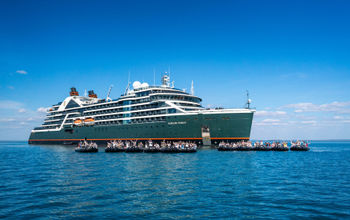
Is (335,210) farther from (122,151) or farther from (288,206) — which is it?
(122,151)

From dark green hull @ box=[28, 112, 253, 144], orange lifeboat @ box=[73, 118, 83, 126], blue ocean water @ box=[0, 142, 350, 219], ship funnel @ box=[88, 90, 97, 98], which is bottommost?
blue ocean water @ box=[0, 142, 350, 219]

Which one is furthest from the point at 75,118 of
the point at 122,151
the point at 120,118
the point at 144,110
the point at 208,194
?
the point at 208,194

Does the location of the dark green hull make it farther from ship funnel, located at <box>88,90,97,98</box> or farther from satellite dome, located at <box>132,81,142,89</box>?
ship funnel, located at <box>88,90,97,98</box>

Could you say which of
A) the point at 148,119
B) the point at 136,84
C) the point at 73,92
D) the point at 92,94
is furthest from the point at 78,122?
the point at 148,119

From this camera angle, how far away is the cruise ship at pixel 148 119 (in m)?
57.0

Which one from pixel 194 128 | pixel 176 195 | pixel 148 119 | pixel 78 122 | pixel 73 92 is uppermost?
pixel 73 92

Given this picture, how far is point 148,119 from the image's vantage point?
219ft

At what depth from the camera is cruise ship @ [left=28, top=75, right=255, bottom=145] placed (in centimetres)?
5700

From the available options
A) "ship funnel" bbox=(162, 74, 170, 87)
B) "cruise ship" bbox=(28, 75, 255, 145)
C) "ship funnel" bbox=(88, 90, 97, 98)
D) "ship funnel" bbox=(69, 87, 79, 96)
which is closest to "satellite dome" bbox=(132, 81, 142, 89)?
"cruise ship" bbox=(28, 75, 255, 145)

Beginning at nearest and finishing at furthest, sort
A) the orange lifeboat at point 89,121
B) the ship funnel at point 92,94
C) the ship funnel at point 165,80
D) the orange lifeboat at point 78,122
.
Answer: the ship funnel at point 165,80 < the orange lifeboat at point 89,121 < the orange lifeboat at point 78,122 < the ship funnel at point 92,94

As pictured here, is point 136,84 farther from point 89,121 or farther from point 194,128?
point 194,128

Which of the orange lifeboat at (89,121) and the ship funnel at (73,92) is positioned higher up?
the ship funnel at (73,92)

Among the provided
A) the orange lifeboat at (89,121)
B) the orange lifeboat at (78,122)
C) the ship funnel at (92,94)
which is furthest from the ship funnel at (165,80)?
the ship funnel at (92,94)

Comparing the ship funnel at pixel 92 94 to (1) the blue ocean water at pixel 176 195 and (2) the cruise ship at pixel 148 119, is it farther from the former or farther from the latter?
(1) the blue ocean water at pixel 176 195
